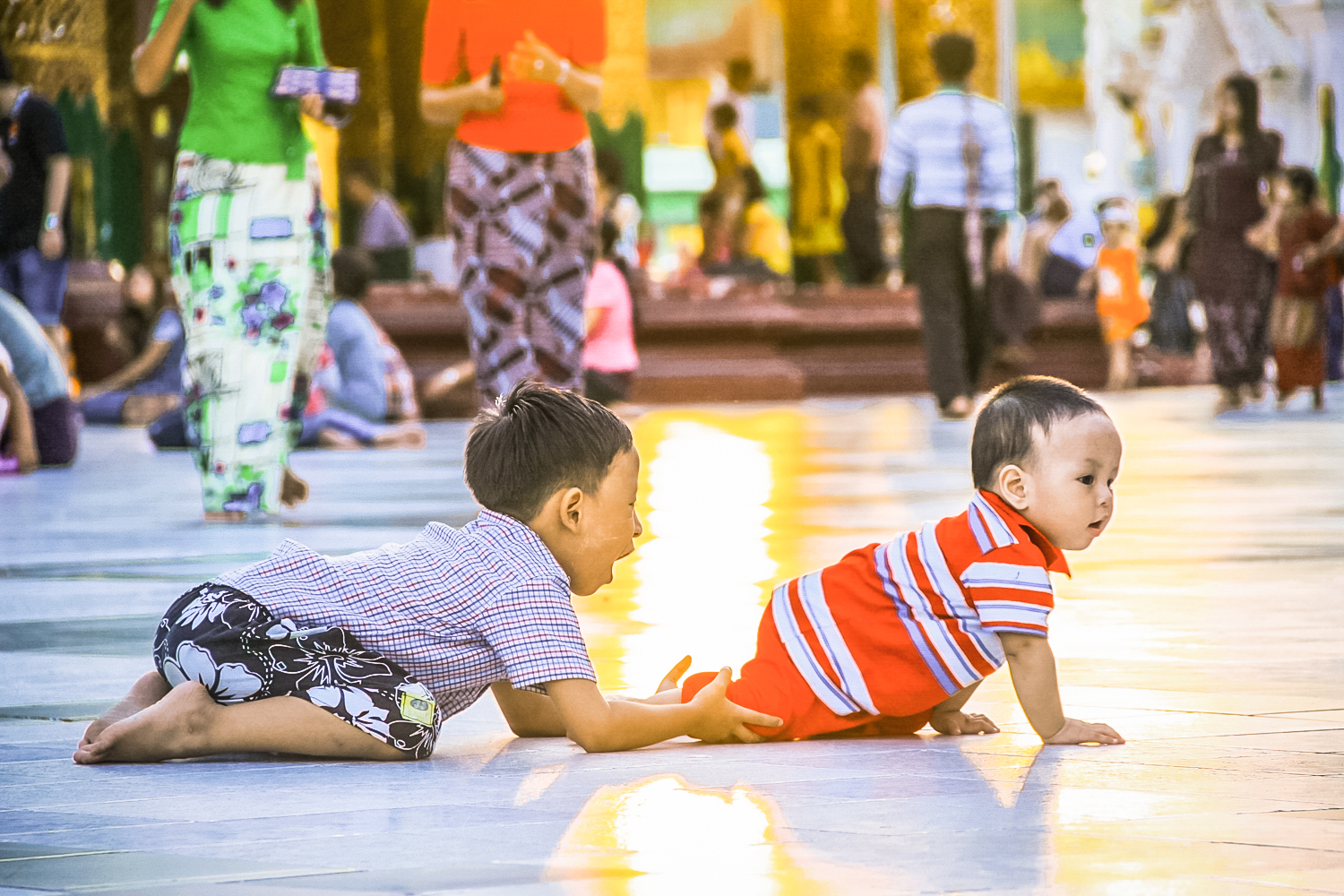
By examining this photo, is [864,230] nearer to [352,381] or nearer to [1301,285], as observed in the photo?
[1301,285]

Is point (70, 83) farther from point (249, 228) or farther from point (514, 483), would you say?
point (514, 483)

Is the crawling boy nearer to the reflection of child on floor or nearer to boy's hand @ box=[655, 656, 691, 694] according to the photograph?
boy's hand @ box=[655, 656, 691, 694]

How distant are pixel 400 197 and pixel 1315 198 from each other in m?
7.87

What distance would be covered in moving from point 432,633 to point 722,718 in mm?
427

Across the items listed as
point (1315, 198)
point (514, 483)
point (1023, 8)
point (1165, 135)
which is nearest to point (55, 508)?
point (514, 483)

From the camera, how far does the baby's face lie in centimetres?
301

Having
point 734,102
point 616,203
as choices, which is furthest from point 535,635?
point 734,102

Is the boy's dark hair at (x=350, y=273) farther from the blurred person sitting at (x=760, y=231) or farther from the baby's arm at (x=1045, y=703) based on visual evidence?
the baby's arm at (x=1045, y=703)

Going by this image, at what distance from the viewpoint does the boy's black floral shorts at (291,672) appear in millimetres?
2891

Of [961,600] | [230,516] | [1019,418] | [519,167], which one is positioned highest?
[519,167]

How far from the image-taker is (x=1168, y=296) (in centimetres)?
1944

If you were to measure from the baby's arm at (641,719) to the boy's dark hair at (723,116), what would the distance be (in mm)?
16421

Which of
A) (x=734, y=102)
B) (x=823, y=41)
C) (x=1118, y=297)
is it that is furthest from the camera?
(x=734, y=102)

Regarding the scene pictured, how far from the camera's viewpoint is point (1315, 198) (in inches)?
554
